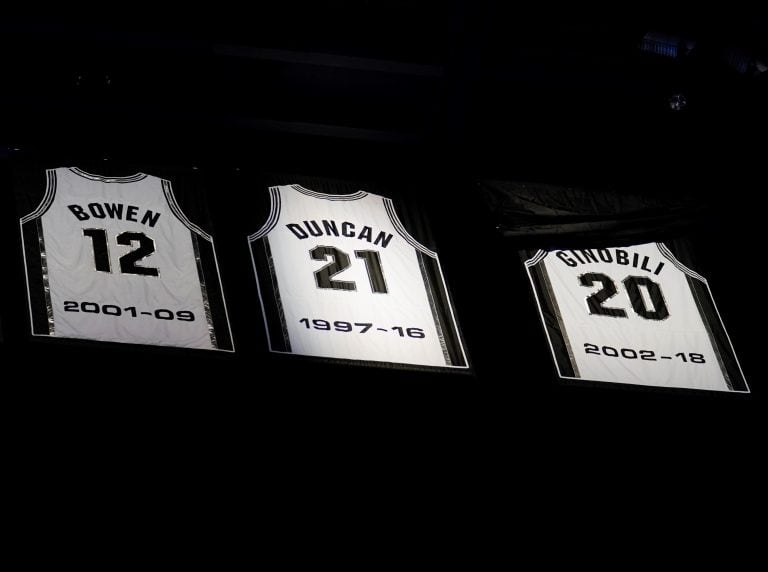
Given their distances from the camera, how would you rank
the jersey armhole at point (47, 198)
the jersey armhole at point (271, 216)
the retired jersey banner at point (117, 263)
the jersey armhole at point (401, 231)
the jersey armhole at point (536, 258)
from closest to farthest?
the retired jersey banner at point (117, 263) → the jersey armhole at point (47, 198) → the jersey armhole at point (271, 216) → the jersey armhole at point (401, 231) → the jersey armhole at point (536, 258)

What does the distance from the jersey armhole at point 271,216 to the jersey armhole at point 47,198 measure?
4.96 ft

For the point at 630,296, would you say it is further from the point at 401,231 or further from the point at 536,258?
the point at 401,231

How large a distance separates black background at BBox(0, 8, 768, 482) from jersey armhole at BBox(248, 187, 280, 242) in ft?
0.28

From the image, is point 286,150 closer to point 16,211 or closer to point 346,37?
point 346,37

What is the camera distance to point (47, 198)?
6621mm

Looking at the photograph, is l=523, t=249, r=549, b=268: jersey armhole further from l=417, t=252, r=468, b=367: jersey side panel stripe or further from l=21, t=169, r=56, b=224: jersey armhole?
l=21, t=169, r=56, b=224: jersey armhole

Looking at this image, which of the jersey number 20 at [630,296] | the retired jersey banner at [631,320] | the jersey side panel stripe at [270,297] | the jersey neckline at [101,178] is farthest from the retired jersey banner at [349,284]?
the jersey number 20 at [630,296]

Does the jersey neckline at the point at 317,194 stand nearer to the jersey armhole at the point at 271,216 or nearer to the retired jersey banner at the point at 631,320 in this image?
the jersey armhole at the point at 271,216

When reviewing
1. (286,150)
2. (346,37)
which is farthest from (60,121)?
(346,37)

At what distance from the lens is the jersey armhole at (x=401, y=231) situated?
7.26 m

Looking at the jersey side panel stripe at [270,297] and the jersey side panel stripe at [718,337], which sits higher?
the jersey side panel stripe at [270,297]

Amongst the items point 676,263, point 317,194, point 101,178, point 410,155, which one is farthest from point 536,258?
point 101,178

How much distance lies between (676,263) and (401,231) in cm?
249

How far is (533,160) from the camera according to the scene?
27.3 ft
